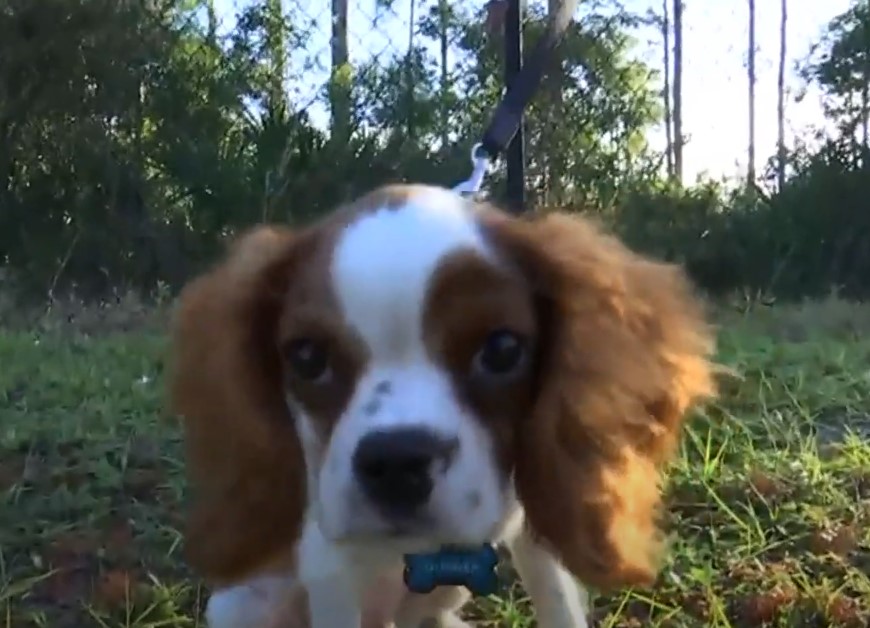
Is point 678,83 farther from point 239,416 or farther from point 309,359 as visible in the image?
point 309,359

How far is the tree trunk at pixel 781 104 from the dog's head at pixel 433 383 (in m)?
7.34

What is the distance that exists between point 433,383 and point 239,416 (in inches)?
16.9

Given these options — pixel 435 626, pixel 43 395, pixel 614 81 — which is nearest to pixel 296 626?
pixel 435 626

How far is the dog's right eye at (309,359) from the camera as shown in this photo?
1938 mm

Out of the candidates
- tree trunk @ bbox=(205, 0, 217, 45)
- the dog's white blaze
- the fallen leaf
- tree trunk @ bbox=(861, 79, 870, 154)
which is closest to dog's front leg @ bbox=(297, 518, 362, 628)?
the dog's white blaze

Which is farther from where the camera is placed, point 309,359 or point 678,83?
point 678,83

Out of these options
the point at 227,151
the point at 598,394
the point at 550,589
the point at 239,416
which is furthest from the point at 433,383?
the point at 227,151

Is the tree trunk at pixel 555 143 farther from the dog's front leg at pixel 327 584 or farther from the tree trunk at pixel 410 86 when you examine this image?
the dog's front leg at pixel 327 584

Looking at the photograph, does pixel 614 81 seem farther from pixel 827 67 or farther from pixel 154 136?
pixel 154 136

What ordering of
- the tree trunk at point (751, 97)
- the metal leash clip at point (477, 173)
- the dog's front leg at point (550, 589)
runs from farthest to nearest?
the tree trunk at point (751, 97), the metal leash clip at point (477, 173), the dog's front leg at point (550, 589)

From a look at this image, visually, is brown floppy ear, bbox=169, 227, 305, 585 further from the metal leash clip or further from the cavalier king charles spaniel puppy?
the metal leash clip

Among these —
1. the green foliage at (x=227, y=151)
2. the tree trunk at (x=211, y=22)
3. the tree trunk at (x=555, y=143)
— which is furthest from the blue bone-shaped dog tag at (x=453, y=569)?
the tree trunk at (x=211, y=22)

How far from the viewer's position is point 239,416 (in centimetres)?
216

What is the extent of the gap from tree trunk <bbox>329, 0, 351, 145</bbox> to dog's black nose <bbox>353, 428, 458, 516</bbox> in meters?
6.16
